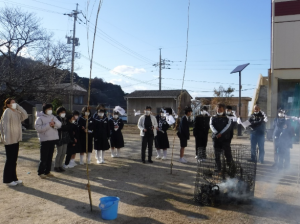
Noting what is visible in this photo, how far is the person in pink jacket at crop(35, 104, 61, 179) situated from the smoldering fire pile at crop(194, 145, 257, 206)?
3.44 meters

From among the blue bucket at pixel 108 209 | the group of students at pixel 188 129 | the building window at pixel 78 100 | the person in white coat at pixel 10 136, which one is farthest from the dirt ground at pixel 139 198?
the building window at pixel 78 100

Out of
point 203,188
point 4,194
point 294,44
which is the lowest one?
point 4,194

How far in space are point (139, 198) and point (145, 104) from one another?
27.8 metres

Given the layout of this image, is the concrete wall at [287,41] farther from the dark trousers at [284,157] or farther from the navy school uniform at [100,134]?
the navy school uniform at [100,134]

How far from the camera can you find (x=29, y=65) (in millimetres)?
16703

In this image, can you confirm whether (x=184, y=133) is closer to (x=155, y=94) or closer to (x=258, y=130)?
(x=258, y=130)

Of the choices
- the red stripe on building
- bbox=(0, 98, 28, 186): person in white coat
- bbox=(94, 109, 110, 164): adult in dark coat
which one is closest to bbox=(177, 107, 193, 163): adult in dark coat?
bbox=(94, 109, 110, 164): adult in dark coat

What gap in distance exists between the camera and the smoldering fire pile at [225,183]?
455 centimetres

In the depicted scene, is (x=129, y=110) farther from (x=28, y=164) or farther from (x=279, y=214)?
(x=279, y=214)

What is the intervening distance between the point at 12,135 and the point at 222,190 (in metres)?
4.33

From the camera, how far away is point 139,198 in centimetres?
501

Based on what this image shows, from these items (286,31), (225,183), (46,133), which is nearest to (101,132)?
(46,133)

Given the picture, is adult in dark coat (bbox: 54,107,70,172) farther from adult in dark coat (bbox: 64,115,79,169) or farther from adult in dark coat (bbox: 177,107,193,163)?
adult in dark coat (bbox: 177,107,193,163)

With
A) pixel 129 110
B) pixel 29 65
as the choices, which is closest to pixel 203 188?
pixel 29 65
